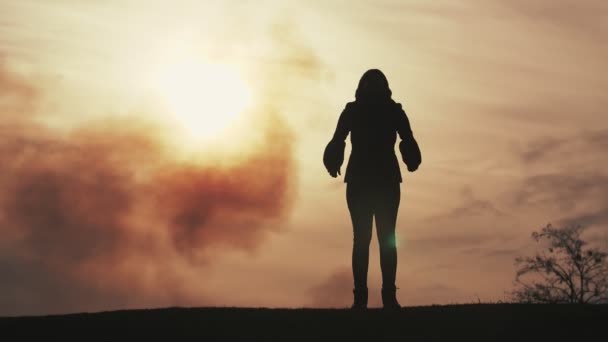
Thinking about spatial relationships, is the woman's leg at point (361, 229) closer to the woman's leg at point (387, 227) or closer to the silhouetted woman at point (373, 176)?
the silhouetted woman at point (373, 176)

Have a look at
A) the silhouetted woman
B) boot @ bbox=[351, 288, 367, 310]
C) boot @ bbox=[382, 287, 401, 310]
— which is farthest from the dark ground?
the silhouetted woman

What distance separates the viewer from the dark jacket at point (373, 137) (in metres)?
15.4

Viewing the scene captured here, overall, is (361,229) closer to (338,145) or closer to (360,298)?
(360,298)

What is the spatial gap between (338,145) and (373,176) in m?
1.01

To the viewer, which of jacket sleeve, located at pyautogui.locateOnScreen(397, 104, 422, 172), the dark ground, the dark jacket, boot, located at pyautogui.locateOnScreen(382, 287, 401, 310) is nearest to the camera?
the dark ground

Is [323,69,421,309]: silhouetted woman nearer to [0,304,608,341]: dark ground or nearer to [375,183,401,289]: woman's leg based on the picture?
[375,183,401,289]: woman's leg

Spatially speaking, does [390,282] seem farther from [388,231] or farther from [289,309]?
[289,309]

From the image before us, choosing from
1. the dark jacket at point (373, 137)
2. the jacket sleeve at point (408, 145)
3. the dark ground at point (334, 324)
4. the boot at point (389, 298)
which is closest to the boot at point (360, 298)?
the boot at point (389, 298)

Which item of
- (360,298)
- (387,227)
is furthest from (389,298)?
(387,227)

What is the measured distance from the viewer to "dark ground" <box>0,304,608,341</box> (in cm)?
1308

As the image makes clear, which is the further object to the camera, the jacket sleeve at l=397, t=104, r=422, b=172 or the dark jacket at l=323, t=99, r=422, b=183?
the jacket sleeve at l=397, t=104, r=422, b=172

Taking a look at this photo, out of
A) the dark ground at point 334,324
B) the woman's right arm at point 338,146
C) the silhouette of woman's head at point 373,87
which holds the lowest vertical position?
the dark ground at point 334,324

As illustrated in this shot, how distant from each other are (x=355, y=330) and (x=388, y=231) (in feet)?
8.23

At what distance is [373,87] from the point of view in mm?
15297
